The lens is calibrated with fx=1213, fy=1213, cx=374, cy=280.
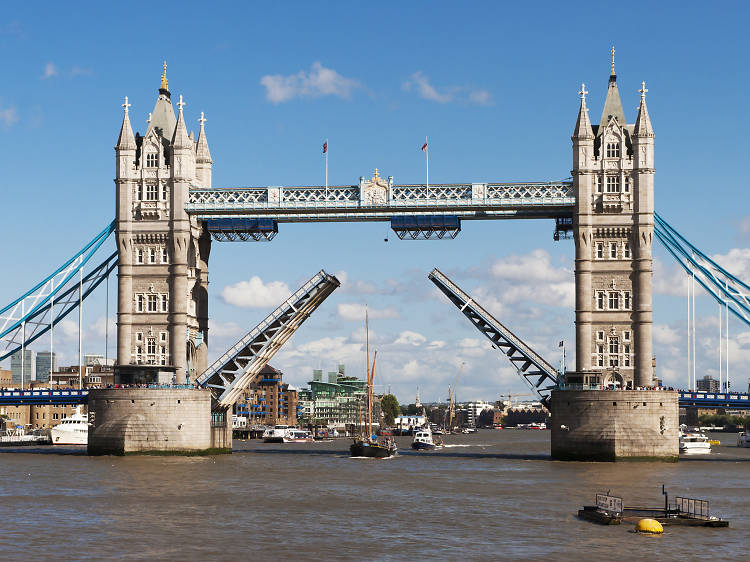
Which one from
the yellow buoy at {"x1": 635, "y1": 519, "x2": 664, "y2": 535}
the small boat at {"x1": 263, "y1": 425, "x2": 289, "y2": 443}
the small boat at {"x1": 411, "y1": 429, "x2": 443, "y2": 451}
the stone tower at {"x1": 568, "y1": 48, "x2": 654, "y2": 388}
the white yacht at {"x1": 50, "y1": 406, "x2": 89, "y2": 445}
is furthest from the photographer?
the small boat at {"x1": 263, "y1": 425, "x2": 289, "y2": 443}

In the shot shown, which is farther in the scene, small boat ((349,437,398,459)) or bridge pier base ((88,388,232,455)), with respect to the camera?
small boat ((349,437,398,459))

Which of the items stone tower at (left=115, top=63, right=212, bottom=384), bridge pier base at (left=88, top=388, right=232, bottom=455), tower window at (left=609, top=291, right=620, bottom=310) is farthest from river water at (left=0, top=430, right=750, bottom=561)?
tower window at (left=609, top=291, right=620, bottom=310)

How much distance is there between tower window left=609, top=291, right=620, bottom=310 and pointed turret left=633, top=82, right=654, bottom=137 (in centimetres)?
1257

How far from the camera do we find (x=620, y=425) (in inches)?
3504

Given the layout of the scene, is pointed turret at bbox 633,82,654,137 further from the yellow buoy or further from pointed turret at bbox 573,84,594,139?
the yellow buoy

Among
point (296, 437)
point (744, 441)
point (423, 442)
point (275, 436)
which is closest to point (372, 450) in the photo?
point (423, 442)

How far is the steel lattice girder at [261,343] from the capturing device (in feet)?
319

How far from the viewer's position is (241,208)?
9850 cm

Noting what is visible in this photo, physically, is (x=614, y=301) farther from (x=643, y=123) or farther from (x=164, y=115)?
(x=164, y=115)

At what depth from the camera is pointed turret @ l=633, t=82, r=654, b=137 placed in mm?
94375

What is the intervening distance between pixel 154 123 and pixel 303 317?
820 inches

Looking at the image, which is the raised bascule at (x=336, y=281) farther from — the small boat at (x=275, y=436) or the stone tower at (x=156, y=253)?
the small boat at (x=275, y=436)

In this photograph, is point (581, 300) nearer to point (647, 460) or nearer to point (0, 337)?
point (647, 460)

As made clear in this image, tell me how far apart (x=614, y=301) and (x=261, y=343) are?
2849cm
